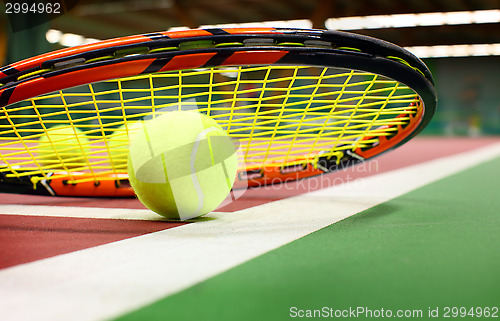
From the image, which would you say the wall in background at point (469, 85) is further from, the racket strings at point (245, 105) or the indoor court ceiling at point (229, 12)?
the racket strings at point (245, 105)

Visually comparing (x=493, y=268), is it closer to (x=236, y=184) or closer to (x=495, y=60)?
(x=236, y=184)

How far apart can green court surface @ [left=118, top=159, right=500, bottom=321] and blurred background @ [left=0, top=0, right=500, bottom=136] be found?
7640mm

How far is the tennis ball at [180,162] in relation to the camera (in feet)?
4.64

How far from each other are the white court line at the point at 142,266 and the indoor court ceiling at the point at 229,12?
11.4m

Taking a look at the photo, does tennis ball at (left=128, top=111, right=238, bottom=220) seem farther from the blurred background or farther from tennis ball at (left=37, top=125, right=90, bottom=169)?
the blurred background

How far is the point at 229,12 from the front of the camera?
14.0m

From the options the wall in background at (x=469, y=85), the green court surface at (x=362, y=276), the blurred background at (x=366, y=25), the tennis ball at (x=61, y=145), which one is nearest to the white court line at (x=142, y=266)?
the green court surface at (x=362, y=276)

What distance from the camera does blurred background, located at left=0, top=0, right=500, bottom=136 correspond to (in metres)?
12.3

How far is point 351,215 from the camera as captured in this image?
168 cm

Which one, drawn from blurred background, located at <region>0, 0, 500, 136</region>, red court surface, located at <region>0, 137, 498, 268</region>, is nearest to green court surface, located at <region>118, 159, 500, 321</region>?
red court surface, located at <region>0, 137, 498, 268</region>

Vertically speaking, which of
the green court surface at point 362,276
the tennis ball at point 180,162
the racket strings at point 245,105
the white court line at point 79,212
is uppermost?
the racket strings at point 245,105

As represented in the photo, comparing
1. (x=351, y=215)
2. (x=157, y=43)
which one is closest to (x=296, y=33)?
(x=157, y=43)

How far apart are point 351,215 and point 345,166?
1.50 feet

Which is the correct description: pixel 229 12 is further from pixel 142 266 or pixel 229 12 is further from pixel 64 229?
pixel 142 266
